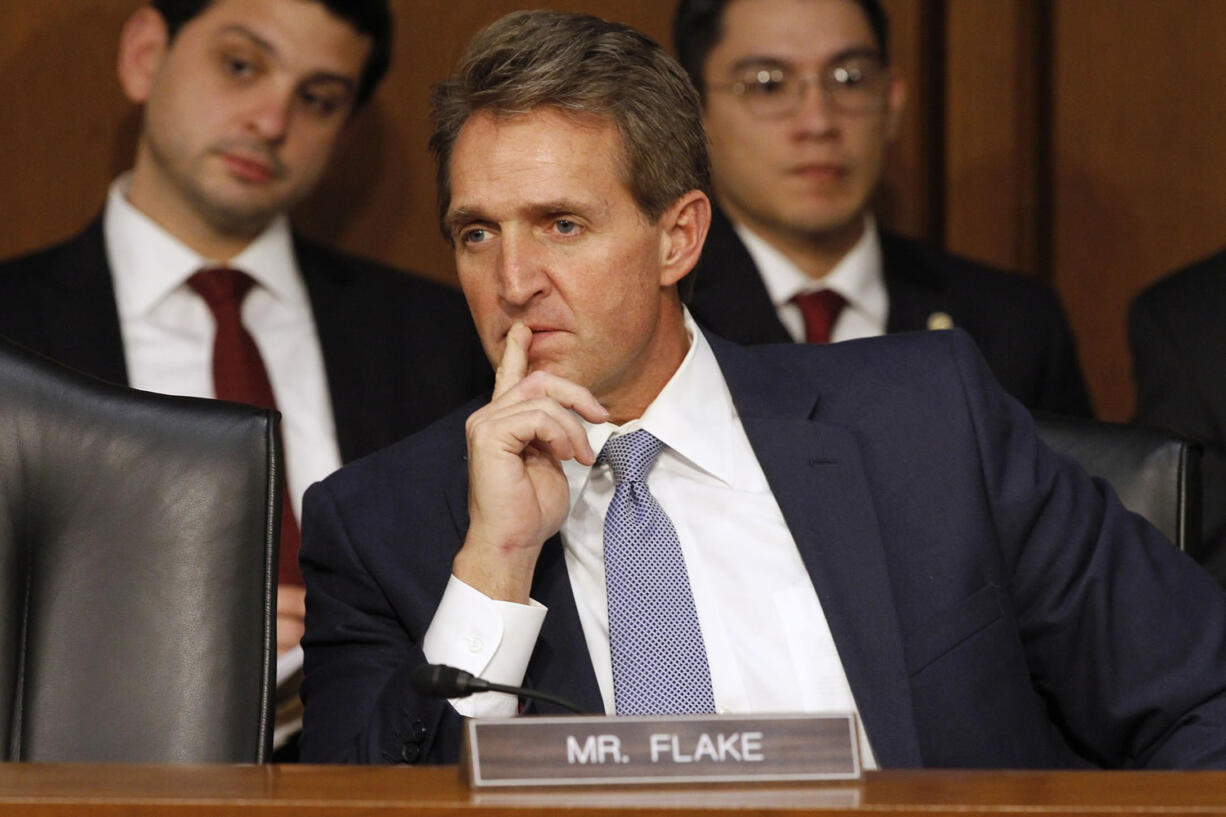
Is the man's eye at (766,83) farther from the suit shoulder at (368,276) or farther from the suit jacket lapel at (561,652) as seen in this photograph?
the suit jacket lapel at (561,652)

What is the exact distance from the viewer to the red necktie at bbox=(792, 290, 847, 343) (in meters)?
2.72

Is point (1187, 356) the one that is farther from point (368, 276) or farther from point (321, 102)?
point (321, 102)

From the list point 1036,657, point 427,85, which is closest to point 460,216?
point 1036,657

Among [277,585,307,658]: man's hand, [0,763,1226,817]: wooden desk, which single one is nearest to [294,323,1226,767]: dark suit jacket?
[277,585,307,658]: man's hand

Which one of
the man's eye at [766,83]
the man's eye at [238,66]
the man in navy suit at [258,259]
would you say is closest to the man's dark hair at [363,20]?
the man in navy suit at [258,259]

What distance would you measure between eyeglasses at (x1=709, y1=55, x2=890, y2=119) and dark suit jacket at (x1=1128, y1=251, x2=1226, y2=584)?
0.60 m

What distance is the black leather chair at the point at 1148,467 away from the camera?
186 cm

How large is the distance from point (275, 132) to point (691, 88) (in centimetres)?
98

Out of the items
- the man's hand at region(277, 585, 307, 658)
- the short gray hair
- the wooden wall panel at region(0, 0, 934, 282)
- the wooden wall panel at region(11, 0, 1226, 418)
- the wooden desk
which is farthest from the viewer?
the wooden wall panel at region(11, 0, 1226, 418)

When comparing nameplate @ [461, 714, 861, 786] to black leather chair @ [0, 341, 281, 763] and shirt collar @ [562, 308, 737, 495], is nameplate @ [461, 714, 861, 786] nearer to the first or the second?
black leather chair @ [0, 341, 281, 763]

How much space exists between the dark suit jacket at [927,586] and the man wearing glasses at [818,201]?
3.06 feet

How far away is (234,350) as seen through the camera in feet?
8.37

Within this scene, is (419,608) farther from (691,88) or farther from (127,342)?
(127,342)

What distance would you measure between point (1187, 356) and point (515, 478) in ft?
3.77
